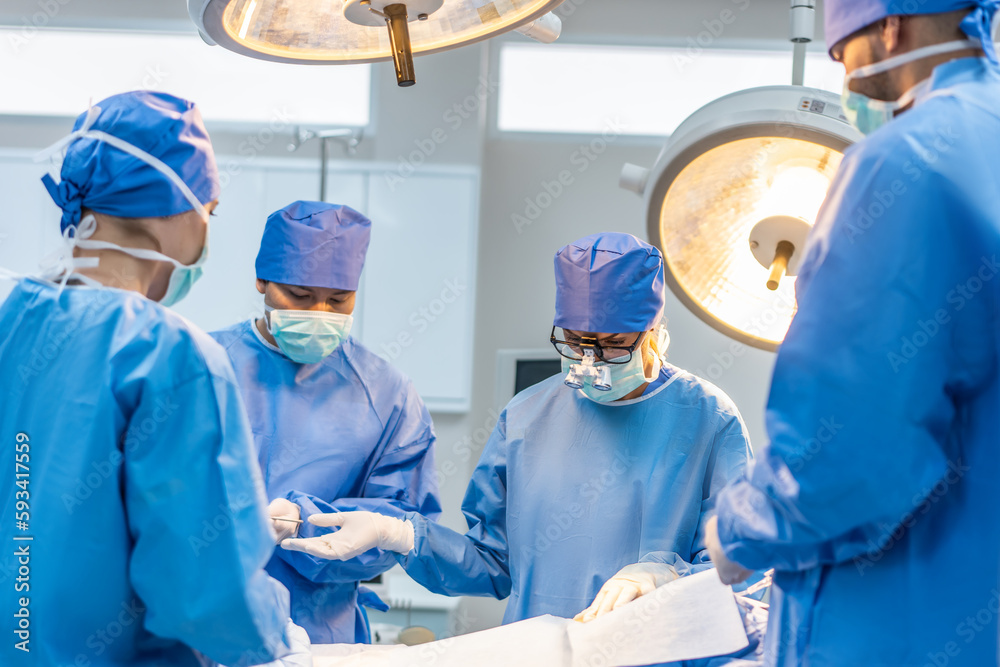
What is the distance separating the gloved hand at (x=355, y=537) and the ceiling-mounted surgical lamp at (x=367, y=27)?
87 centimetres

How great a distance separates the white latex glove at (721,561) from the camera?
41.6 inches

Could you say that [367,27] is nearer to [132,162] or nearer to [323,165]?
[132,162]

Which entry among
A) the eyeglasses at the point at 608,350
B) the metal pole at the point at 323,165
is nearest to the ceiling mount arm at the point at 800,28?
the eyeglasses at the point at 608,350

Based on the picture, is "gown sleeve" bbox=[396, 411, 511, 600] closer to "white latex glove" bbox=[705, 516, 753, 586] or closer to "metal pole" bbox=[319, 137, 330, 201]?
"white latex glove" bbox=[705, 516, 753, 586]

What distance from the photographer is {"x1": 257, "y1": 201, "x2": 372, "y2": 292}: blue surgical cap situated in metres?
1.97

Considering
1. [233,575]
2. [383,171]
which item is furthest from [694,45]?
[233,575]

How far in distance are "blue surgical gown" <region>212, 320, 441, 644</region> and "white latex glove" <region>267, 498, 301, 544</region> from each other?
0.07 m

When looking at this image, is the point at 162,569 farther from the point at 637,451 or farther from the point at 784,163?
the point at 637,451

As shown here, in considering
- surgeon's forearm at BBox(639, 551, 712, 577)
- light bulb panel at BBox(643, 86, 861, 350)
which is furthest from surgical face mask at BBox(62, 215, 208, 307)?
surgeon's forearm at BBox(639, 551, 712, 577)

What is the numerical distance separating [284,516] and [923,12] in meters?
1.31

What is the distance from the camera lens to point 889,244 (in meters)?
0.88

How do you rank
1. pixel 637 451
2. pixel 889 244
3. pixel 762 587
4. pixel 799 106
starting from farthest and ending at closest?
pixel 637 451, pixel 762 587, pixel 799 106, pixel 889 244

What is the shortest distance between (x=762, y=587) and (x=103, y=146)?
1.13 meters

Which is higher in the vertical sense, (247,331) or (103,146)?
(103,146)
